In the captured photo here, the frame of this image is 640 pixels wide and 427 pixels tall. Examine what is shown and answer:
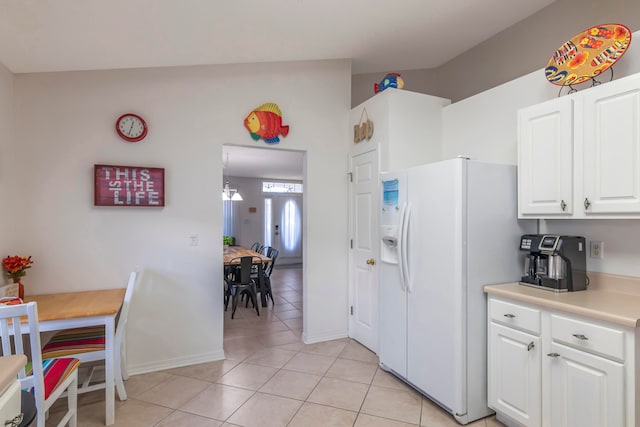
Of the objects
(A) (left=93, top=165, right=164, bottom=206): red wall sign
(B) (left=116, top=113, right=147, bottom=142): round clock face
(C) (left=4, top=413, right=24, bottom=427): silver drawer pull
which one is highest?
(B) (left=116, top=113, right=147, bottom=142): round clock face

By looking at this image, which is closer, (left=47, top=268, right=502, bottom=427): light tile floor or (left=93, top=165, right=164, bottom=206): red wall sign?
(left=47, top=268, right=502, bottom=427): light tile floor

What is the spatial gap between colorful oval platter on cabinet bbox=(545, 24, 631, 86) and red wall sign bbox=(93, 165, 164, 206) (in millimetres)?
3107

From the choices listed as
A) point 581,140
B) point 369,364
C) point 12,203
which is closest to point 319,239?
point 369,364

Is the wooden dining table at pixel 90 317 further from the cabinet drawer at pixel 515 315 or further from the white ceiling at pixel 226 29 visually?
the cabinet drawer at pixel 515 315

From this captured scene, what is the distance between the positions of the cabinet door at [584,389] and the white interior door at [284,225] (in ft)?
26.7

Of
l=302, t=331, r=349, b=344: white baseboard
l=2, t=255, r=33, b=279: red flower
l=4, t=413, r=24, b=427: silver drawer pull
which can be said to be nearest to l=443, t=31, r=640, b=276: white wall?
l=302, t=331, r=349, b=344: white baseboard

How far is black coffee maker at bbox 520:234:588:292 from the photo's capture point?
6.59 feet

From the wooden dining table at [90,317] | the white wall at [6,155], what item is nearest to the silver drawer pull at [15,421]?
the wooden dining table at [90,317]

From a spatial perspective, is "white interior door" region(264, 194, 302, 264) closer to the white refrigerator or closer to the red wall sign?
the red wall sign

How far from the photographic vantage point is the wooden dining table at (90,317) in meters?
2.06

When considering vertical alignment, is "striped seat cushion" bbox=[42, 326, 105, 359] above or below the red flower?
below

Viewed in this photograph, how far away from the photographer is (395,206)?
2.73 m

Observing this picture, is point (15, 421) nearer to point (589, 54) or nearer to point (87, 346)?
point (87, 346)

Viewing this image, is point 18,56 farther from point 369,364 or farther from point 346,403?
point 369,364
